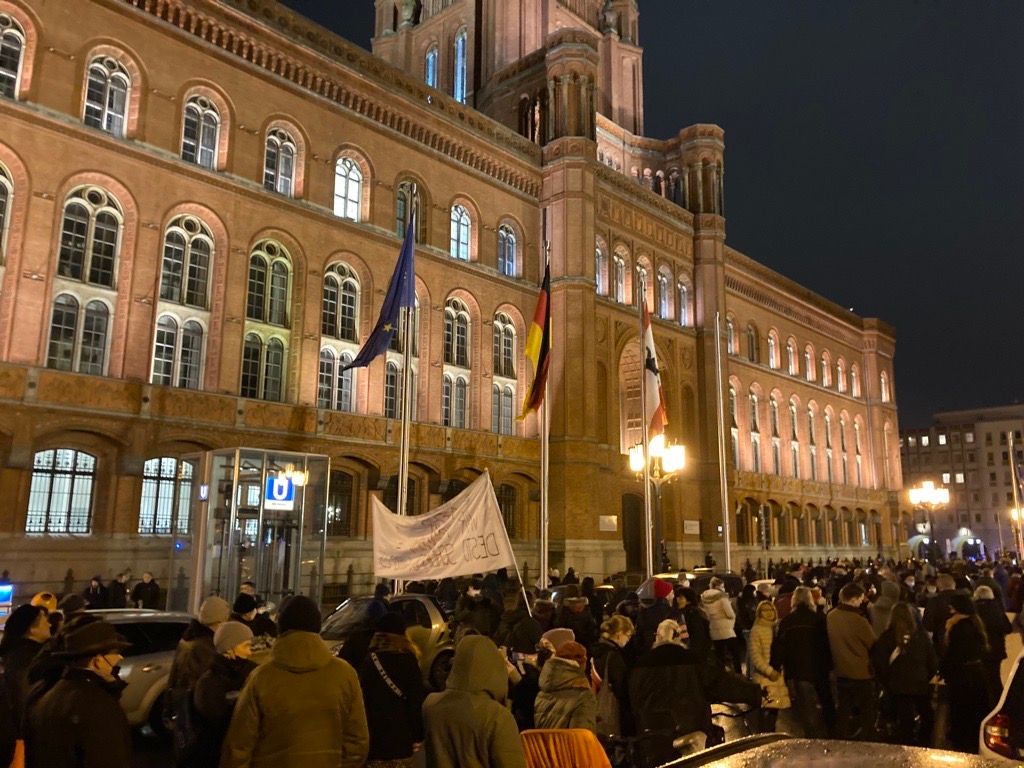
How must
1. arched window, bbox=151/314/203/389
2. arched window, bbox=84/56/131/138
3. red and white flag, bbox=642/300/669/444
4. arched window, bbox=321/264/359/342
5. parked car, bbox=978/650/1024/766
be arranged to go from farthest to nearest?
arched window, bbox=321/264/359/342
red and white flag, bbox=642/300/669/444
arched window, bbox=151/314/203/389
arched window, bbox=84/56/131/138
parked car, bbox=978/650/1024/766

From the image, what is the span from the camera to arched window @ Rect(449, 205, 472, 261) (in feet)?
102

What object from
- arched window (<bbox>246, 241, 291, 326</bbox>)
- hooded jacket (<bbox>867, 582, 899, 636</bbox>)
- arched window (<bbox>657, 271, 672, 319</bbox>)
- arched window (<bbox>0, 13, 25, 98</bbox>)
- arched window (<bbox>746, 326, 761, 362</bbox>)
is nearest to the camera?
hooded jacket (<bbox>867, 582, 899, 636</bbox>)

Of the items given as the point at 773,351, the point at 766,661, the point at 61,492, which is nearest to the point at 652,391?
the point at 766,661

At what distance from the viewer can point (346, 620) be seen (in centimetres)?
1213

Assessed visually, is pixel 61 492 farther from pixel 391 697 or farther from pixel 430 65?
pixel 430 65

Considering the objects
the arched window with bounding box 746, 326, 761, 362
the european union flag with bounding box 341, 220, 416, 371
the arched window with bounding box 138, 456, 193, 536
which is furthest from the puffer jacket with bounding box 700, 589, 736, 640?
the arched window with bounding box 746, 326, 761, 362

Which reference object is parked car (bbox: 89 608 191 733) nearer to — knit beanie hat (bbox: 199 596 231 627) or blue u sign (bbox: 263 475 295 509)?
knit beanie hat (bbox: 199 596 231 627)

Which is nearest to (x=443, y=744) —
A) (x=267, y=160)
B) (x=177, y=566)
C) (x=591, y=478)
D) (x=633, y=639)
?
(x=633, y=639)

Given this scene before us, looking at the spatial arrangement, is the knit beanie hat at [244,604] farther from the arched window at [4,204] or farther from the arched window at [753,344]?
the arched window at [753,344]

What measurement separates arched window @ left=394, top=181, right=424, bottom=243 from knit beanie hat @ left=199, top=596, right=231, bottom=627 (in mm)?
23245

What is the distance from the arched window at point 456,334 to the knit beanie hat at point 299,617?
2561 centimetres

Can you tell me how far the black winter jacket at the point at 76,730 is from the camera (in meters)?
3.70

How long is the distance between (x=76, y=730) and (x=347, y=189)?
2560 cm

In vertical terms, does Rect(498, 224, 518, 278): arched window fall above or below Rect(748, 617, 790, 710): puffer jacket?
above
